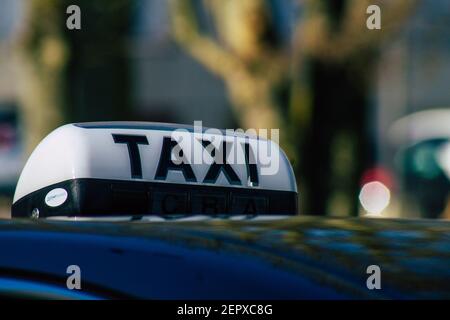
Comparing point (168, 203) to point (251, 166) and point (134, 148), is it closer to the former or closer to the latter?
point (134, 148)

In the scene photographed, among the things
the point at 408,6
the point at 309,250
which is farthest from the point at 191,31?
the point at 309,250

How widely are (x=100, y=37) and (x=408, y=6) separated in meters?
3.29

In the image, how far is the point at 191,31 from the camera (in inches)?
445

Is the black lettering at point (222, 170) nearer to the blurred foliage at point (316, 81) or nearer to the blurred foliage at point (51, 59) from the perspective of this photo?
the blurred foliage at point (316, 81)

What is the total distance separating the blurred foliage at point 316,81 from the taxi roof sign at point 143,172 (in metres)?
7.49

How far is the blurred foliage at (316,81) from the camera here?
32.6ft

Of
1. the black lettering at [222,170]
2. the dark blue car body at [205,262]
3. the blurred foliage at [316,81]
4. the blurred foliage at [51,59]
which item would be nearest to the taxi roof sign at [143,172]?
the black lettering at [222,170]

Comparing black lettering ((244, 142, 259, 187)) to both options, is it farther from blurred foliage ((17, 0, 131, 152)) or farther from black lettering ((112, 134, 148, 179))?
blurred foliage ((17, 0, 131, 152))

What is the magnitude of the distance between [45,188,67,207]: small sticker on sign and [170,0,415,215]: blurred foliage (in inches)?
301

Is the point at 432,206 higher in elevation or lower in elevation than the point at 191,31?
lower

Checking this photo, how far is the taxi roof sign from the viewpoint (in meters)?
2.20

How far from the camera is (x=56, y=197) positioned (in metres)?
2.23

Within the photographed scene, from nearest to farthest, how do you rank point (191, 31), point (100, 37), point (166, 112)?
point (191, 31)
point (100, 37)
point (166, 112)
